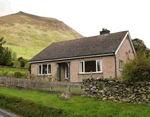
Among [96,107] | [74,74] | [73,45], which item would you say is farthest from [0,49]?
[96,107]

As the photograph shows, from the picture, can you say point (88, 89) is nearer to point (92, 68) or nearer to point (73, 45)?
point (92, 68)

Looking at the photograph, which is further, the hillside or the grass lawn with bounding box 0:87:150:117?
the hillside

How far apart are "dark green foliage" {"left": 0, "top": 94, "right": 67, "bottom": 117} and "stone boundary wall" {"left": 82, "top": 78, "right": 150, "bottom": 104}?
372 centimetres

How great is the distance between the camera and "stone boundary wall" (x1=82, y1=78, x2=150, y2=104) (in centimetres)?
1057

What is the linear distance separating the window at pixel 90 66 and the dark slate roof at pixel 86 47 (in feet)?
3.24

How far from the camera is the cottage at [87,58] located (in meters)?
21.2

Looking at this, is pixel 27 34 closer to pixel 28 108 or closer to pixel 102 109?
pixel 28 108

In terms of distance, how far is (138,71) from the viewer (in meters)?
11.1

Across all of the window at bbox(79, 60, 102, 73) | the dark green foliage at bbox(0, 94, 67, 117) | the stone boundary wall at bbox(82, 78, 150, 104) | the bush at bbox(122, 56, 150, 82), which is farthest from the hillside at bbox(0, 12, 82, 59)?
the bush at bbox(122, 56, 150, 82)

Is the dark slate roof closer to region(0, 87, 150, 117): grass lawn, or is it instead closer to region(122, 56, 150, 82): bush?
region(122, 56, 150, 82): bush

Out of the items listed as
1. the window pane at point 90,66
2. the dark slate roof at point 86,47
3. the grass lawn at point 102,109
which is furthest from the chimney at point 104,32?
the grass lawn at point 102,109

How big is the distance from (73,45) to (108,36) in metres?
4.94

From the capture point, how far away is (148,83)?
10.4 m

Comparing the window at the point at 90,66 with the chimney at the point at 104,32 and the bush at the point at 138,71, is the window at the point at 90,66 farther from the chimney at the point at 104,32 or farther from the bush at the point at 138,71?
the bush at the point at 138,71
